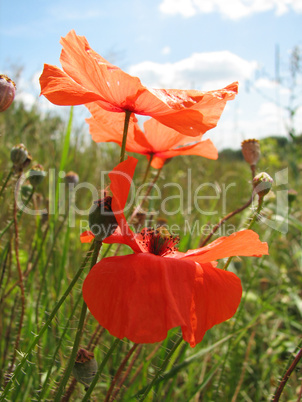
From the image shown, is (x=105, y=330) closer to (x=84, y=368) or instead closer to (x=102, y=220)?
(x=84, y=368)

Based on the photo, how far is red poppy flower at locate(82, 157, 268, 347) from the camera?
1.38 ft

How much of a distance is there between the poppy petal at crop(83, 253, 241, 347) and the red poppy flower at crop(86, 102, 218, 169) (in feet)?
1.21

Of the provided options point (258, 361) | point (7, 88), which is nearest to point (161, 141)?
point (7, 88)

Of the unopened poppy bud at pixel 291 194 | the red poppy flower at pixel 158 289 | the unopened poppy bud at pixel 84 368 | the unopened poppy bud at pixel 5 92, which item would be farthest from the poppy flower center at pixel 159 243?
the unopened poppy bud at pixel 291 194

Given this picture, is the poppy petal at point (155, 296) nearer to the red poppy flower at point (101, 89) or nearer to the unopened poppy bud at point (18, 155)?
the red poppy flower at point (101, 89)

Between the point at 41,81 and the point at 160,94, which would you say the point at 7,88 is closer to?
the point at 41,81

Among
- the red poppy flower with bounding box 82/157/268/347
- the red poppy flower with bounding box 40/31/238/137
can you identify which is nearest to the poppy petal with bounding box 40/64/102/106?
the red poppy flower with bounding box 40/31/238/137

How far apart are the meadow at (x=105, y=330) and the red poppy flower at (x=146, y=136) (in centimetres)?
11

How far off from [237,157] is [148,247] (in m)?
5.75

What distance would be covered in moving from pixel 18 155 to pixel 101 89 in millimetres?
294

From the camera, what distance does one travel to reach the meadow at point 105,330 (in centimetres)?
69

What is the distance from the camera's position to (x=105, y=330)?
31.6 inches

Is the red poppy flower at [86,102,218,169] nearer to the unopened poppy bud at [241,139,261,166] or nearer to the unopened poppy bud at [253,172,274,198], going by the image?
the unopened poppy bud at [241,139,261,166]

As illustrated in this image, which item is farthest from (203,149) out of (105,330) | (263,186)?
(105,330)
